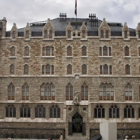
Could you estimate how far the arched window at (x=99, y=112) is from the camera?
130 feet

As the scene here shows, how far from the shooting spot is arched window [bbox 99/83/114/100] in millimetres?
39875

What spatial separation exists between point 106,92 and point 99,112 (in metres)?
3.39

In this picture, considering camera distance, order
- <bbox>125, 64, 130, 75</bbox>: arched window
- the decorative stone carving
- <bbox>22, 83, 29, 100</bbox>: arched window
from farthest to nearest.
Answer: <bbox>22, 83, 29, 100</bbox>: arched window < <bbox>125, 64, 130, 75</bbox>: arched window < the decorative stone carving

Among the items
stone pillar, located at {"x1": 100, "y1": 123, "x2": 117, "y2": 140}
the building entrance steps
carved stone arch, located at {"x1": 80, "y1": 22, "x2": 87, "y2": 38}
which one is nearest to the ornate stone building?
carved stone arch, located at {"x1": 80, "y1": 22, "x2": 87, "y2": 38}

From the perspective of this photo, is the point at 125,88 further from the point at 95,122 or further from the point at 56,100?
the point at 56,100

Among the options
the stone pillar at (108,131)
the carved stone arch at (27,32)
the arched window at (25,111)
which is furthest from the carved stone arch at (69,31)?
the stone pillar at (108,131)

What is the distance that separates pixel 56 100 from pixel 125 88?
36.9ft

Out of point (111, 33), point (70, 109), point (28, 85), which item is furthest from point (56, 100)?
point (111, 33)

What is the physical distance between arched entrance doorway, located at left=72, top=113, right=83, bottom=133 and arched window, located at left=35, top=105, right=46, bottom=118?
493cm

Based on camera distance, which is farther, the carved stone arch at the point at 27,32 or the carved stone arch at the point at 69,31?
the carved stone arch at the point at 27,32

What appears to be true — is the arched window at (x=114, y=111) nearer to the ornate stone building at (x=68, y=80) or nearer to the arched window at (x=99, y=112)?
the ornate stone building at (x=68, y=80)

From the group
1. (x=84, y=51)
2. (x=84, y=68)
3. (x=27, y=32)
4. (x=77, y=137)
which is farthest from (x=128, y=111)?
(x=27, y=32)

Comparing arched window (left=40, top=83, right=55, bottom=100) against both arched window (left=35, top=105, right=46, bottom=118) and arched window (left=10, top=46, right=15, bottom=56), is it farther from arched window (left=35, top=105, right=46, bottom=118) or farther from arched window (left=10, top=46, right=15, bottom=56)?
arched window (left=10, top=46, right=15, bottom=56)

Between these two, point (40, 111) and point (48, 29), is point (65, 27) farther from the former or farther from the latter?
point (40, 111)
